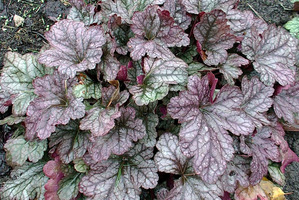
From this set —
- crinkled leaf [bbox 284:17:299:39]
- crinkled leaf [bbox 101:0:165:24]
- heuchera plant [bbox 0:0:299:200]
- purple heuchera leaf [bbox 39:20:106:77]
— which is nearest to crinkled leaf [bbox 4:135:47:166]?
heuchera plant [bbox 0:0:299:200]

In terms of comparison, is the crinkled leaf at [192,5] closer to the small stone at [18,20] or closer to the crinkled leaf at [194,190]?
the crinkled leaf at [194,190]

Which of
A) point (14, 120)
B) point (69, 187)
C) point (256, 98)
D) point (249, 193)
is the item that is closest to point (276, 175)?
point (249, 193)

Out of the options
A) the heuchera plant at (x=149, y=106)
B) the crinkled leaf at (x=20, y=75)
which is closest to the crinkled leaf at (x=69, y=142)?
the heuchera plant at (x=149, y=106)

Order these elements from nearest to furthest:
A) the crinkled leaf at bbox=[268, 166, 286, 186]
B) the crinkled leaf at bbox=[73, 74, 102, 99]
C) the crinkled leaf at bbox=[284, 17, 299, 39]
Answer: the crinkled leaf at bbox=[73, 74, 102, 99] → the crinkled leaf at bbox=[268, 166, 286, 186] → the crinkled leaf at bbox=[284, 17, 299, 39]

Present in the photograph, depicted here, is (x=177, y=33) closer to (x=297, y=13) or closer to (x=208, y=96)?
(x=208, y=96)

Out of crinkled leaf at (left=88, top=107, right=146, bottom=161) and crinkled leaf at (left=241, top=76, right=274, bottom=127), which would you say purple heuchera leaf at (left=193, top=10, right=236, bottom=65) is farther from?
crinkled leaf at (left=88, top=107, right=146, bottom=161)

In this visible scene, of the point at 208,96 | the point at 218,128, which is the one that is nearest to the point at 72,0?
the point at 208,96
